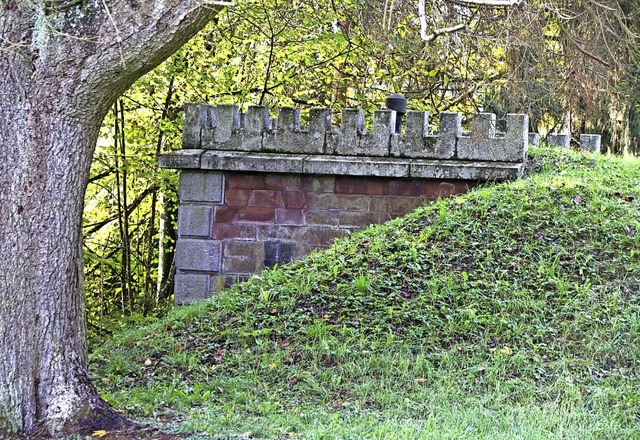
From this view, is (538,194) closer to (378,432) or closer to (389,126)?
(389,126)

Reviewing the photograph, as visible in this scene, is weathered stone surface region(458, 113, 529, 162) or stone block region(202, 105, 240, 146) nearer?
weathered stone surface region(458, 113, 529, 162)

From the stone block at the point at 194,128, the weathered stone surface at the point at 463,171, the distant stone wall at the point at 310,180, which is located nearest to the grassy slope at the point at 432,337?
the weathered stone surface at the point at 463,171

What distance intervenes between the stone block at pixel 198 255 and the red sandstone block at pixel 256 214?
43 cm

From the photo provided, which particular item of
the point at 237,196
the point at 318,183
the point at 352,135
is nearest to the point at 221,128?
the point at 237,196

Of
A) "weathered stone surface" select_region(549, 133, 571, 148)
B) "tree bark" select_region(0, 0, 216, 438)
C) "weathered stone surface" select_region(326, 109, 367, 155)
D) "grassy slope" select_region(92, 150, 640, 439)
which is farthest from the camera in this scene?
"weathered stone surface" select_region(549, 133, 571, 148)

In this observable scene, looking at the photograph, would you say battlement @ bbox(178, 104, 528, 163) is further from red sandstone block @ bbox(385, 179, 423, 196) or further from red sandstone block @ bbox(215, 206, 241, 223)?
red sandstone block @ bbox(215, 206, 241, 223)

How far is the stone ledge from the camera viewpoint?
962 centimetres

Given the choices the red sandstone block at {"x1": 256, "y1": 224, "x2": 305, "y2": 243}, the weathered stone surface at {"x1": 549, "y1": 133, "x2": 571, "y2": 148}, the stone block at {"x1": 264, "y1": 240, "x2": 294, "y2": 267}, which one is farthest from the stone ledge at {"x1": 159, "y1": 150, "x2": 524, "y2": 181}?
the weathered stone surface at {"x1": 549, "y1": 133, "x2": 571, "y2": 148}

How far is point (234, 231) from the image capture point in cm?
984

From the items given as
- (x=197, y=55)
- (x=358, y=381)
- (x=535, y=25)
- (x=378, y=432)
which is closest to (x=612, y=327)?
(x=358, y=381)

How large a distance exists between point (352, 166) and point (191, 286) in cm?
235

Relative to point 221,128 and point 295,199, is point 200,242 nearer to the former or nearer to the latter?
point 295,199

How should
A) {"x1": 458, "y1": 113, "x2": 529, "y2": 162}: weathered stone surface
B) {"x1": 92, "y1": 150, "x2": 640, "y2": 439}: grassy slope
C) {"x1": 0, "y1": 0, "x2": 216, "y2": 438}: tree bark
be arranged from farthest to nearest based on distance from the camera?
{"x1": 458, "y1": 113, "x2": 529, "y2": 162}: weathered stone surface
{"x1": 92, "y1": 150, "x2": 640, "y2": 439}: grassy slope
{"x1": 0, "y1": 0, "x2": 216, "y2": 438}: tree bark

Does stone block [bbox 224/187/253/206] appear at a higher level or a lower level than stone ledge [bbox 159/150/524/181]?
lower
